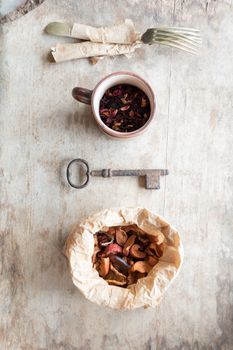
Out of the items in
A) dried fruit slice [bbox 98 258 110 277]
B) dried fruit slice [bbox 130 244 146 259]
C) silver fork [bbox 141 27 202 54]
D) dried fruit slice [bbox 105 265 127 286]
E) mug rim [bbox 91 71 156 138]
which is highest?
silver fork [bbox 141 27 202 54]

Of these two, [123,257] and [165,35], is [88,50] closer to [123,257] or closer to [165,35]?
[165,35]

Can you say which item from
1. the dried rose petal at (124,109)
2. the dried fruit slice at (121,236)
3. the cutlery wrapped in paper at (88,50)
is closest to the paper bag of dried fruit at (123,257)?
the dried fruit slice at (121,236)

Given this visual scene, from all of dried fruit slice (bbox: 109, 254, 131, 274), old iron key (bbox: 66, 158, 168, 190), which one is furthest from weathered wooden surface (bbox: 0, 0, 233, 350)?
dried fruit slice (bbox: 109, 254, 131, 274)

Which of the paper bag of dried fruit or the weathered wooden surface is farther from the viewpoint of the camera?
the weathered wooden surface

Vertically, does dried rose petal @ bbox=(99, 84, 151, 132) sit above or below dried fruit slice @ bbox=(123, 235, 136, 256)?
above

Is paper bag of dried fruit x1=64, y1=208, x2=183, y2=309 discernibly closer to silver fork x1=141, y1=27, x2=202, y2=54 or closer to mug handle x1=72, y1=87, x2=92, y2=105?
mug handle x1=72, y1=87, x2=92, y2=105

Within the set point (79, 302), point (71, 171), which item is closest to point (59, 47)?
point (71, 171)

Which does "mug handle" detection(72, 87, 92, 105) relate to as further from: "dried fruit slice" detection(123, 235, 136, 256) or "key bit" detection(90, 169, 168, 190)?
"dried fruit slice" detection(123, 235, 136, 256)
